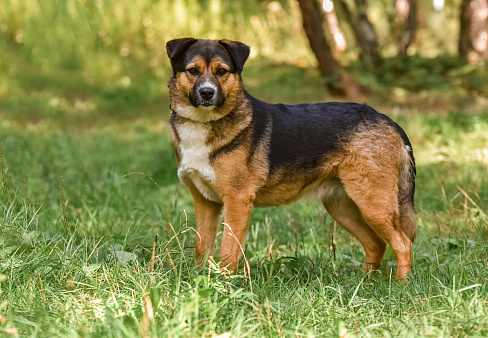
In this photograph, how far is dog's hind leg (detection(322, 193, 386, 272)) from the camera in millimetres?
4418

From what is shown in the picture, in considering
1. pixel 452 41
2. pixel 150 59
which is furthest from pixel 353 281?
pixel 452 41

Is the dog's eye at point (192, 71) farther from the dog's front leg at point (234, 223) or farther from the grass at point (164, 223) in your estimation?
the dog's front leg at point (234, 223)

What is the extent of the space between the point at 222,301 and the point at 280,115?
178 centimetres

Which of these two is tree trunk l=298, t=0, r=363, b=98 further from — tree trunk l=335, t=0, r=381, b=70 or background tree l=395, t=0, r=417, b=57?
background tree l=395, t=0, r=417, b=57

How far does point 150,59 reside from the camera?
38.3 feet

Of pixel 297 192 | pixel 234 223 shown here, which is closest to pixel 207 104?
pixel 234 223

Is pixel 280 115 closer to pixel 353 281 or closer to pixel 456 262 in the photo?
pixel 353 281

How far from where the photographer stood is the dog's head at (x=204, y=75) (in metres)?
3.78

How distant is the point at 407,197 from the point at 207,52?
6.39 feet

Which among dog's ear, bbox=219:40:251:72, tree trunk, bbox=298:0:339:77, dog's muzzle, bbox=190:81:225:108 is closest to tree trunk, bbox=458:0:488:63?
tree trunk, bbox=298:0:339:77

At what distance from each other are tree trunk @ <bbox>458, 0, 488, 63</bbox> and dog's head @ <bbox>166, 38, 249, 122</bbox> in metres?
10.7

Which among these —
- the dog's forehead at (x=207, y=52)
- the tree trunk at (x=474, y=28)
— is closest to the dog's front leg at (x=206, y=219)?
the dog's forehead at (x=207, y=52)

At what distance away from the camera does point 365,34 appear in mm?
16250

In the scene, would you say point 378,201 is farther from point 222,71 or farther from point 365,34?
point 365,34
